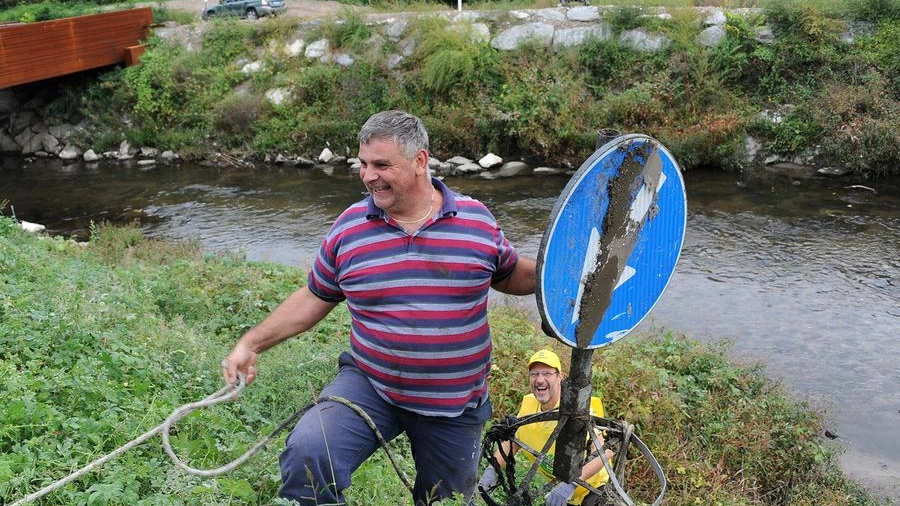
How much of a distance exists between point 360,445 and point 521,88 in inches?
603

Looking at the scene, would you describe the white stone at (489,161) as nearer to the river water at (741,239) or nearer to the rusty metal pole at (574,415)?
the river water at (741,239)

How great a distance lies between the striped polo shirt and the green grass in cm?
76

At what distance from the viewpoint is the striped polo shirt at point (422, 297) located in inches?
123

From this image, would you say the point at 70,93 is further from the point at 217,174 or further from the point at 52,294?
the point at 52,294

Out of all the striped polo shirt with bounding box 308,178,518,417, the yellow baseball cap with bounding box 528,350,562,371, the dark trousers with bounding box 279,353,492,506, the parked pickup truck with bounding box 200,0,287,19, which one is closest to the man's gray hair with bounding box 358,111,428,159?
the striped polo shirt with bounding box 308,178,518,417

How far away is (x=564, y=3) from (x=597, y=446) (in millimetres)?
19205

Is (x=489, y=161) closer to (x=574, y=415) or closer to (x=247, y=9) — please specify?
(x=247, y=9)

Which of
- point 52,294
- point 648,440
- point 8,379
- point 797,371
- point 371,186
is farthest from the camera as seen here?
point 797,371

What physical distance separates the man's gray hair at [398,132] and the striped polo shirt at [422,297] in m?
0.26

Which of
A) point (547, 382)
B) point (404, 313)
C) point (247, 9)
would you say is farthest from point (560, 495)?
point (247, 9)

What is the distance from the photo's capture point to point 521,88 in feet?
58.3

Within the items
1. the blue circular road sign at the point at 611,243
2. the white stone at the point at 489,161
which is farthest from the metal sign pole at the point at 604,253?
the white stone at the point at 489,161

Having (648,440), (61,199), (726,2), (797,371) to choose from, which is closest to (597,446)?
(648,440)

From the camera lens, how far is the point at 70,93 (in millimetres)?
21547
